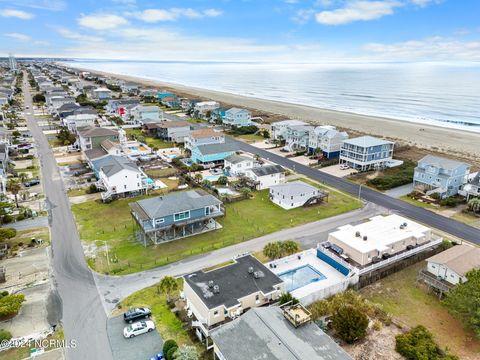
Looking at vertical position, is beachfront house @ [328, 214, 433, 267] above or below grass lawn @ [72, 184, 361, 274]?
above

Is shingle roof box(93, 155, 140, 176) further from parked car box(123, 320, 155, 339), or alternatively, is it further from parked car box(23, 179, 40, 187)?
parked car box(123, 320, 155, 339)

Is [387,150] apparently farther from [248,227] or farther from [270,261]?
[270,261]

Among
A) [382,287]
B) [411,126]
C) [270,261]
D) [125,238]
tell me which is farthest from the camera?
[411,126]

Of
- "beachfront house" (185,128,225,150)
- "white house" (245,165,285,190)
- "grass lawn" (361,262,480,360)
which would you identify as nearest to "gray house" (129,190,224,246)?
"white house" (245,165,285,190)

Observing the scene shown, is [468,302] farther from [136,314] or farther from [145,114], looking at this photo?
[145,114]

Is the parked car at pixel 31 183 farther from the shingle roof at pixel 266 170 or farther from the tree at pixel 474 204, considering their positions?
the tree at pixel 474 204

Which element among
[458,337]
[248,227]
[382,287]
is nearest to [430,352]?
[458,337]

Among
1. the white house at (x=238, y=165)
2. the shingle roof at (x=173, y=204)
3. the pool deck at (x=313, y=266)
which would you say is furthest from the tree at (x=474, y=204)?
the shingle roof at (x=173, y=204)
